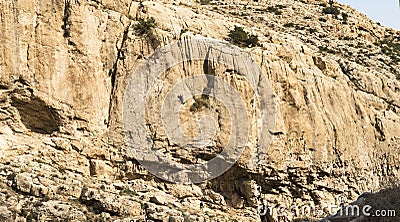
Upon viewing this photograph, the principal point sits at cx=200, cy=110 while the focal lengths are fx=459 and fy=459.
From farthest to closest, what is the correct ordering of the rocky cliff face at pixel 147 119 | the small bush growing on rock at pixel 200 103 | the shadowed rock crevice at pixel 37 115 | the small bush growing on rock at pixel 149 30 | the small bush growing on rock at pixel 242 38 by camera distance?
the small bush growing on rock at pixel 242 38, the small bush growing on rock at pixel 149 30, the small bush growing on rock at pixel 200 103, the shadowed rock crevice at pixel 37 115, the rocky cliff face at pixel 147 119

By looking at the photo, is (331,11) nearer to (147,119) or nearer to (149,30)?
(149,30)

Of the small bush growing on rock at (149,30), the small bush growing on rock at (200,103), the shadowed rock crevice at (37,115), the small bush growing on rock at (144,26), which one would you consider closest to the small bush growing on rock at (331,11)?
the small bush growing on rock at (149,30)

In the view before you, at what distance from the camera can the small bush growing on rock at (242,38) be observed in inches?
875

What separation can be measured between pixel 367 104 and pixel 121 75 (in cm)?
1357

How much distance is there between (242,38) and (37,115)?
10.4 m

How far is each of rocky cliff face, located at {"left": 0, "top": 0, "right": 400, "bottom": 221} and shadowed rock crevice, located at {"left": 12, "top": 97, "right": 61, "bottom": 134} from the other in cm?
4

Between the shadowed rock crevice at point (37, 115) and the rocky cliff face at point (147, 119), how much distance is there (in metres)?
0.04

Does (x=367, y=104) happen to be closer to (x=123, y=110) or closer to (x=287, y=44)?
(x=287, y=44)

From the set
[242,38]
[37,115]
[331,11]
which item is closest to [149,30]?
[242,38]

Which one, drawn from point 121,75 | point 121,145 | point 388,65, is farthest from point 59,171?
point 388,65

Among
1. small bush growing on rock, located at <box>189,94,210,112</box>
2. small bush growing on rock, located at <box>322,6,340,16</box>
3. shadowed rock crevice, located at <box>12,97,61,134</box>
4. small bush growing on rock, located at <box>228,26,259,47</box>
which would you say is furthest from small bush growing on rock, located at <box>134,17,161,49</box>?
small bush growing on rock, located at <box>322,6,340,16</box>

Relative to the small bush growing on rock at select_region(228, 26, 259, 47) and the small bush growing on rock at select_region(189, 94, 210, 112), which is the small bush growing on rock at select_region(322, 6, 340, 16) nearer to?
the small bush growing on rock at select_region(228, 26, 259, 47)

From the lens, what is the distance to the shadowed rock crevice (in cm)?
1666

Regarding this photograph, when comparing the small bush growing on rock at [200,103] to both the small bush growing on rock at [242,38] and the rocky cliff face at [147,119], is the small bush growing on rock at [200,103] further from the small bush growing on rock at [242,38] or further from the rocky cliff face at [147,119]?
the small bush growing on rock at [242,38]
